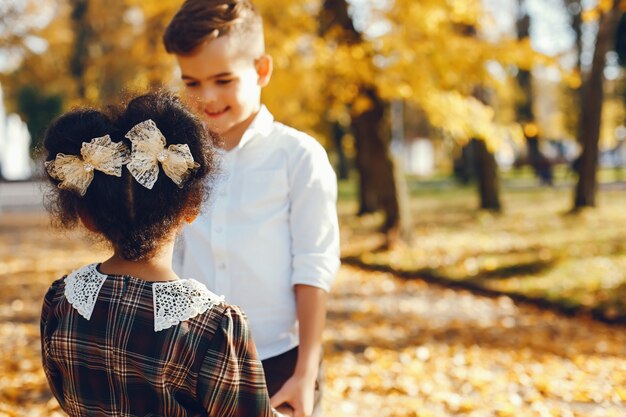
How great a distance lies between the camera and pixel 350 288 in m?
8.77

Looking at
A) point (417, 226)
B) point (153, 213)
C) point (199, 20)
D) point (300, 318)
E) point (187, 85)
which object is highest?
point (199, 20)

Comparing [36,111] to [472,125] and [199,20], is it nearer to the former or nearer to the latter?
[472,125]

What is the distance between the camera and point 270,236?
2.09 m

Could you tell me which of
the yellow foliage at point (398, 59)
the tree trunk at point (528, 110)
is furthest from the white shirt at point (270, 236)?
the tree trunk at point (528, 110)

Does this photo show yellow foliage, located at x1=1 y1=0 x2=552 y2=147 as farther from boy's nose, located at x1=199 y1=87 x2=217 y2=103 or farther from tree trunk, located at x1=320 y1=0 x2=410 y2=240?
boy's nose, located at x1=199 y1=87 x2=217 y2=103

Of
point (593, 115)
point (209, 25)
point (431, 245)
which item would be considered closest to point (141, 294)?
point (209, 25)

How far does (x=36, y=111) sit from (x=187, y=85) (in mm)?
25351

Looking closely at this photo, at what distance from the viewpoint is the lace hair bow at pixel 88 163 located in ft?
5.21

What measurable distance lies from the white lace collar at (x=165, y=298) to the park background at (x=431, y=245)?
146 millimetres

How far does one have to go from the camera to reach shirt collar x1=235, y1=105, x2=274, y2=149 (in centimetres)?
216

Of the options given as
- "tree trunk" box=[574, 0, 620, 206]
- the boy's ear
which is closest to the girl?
the boy's ear

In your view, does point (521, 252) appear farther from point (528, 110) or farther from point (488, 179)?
point (528, 110)

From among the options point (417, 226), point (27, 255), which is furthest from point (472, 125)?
point (27, 255)

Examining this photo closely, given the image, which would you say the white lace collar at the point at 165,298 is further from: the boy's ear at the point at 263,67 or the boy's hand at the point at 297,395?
the boy's ear at the point at 263,67
